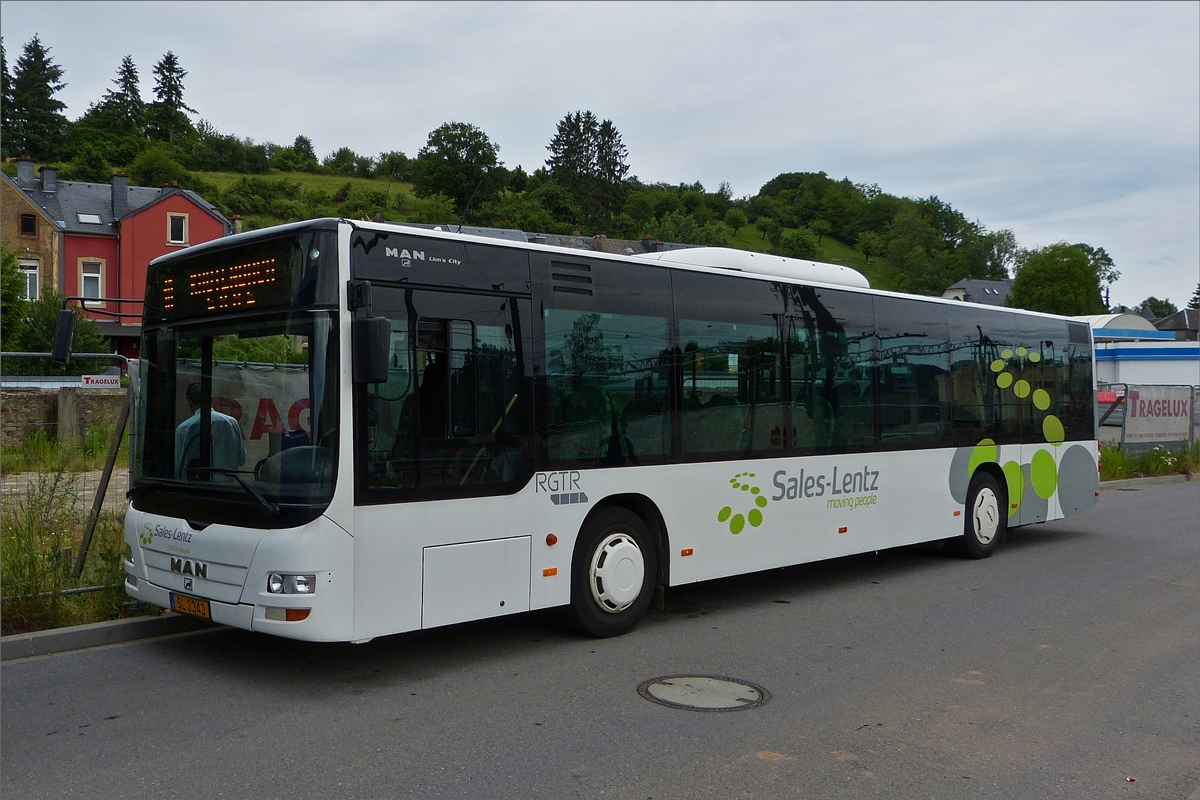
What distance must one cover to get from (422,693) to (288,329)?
2423 mm

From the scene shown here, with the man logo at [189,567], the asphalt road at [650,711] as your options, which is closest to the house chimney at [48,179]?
the asphalt road at [650,711]

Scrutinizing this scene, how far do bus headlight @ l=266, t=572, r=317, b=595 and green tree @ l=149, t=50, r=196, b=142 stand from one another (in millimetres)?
125515

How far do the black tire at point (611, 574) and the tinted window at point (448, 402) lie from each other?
0.86 metres

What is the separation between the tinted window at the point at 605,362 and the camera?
7.46 metres

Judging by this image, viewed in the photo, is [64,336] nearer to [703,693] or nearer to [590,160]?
[703,693]

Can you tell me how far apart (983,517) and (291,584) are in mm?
8711

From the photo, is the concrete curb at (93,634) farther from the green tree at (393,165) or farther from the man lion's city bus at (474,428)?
the green tree at (393,165)

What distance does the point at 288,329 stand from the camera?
6344mm

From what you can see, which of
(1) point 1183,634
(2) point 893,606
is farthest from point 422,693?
(1) point 1183,634

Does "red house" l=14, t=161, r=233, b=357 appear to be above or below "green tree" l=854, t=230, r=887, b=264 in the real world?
below

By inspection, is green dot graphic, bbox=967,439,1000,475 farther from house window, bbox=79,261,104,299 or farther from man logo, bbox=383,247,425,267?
house window, bbox=79,261,104,299

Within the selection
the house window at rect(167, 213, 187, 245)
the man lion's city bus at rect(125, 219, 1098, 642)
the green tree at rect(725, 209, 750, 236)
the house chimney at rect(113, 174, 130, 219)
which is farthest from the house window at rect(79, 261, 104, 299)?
the green tree at rect(725, 209, 750, 236)

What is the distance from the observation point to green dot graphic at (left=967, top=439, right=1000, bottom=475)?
1177 centimetres

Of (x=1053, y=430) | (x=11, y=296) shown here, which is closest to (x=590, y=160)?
(x=11, y=296)
